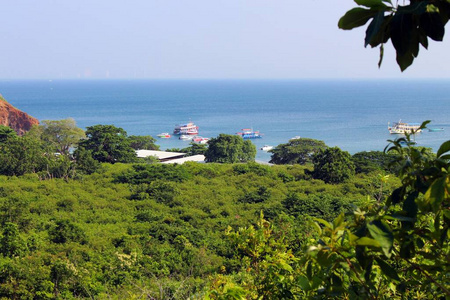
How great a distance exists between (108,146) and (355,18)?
21.3m

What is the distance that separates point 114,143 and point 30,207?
31.2ft

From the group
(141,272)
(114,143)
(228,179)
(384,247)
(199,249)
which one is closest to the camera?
(384,247)

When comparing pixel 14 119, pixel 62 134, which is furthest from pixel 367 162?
pixel 14 119

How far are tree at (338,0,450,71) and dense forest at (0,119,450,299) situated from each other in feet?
0.94

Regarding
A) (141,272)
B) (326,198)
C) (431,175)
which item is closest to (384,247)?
(431,175)

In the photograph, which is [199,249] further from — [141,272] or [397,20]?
[397,20]

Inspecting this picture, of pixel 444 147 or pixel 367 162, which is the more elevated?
pixel 444 147

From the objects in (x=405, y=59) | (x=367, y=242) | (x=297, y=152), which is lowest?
(x=297, y=152)

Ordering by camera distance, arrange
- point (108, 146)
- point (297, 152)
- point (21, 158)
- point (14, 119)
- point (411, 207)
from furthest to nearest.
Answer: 1. point (14, 119)
2. point (297, 152)
3. point (108, 146)
4. point (21, 158)
5. point (411, 207)

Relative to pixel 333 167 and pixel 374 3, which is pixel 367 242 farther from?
pixel 333 167

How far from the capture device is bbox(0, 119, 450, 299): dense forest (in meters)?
1.14

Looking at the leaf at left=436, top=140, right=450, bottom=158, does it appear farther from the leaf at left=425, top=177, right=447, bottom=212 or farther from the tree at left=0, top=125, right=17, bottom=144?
the tree at left=0, top=125, right=17, bottom=144

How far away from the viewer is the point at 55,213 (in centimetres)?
1178

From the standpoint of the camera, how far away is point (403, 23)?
0.91 m
